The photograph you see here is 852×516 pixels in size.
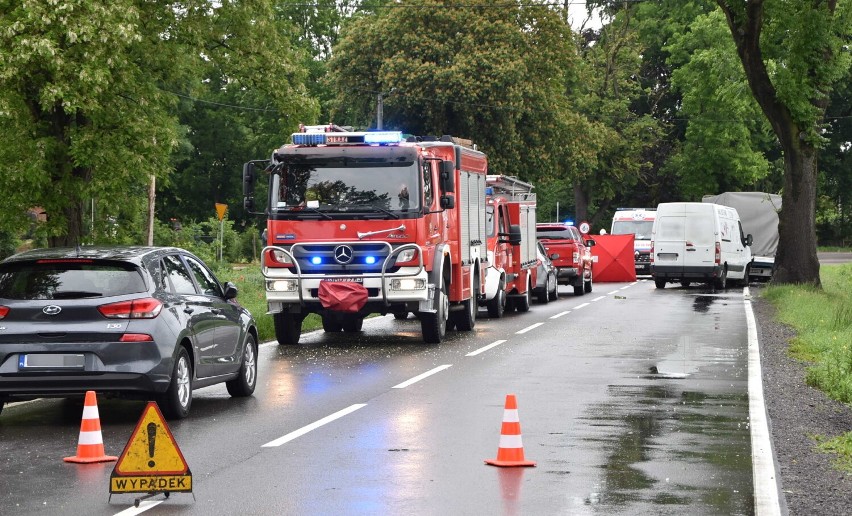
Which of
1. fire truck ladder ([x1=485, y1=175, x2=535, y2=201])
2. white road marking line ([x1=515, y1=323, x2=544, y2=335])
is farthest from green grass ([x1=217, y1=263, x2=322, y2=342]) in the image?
fire truck ladder ([x1=485, y1=175, x2=535, y2=201])

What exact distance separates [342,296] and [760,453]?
10517 millimetres

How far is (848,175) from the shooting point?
8744 centimetres

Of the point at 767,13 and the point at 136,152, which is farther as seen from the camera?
the point at 767,13

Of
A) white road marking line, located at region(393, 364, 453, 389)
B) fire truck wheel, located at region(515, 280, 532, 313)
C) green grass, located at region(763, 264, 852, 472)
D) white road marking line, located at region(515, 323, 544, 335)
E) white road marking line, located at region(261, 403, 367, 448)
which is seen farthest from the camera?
fire truck wheel, located at region(515, 280, 532, 313)

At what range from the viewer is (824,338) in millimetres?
20250

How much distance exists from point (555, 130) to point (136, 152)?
36.2m

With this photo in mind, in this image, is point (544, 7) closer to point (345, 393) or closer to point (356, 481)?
point (345, 393)

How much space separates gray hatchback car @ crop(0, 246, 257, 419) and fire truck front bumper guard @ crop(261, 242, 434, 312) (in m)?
7.65

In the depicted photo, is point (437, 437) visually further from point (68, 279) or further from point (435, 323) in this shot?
point (435, 323)

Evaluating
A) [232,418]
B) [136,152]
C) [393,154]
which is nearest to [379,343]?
[393,154]

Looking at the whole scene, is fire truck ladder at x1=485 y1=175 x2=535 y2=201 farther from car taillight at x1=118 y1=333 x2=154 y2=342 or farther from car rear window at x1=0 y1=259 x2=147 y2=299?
car taillight at x1=118 y1=333 x2=154 y2=342

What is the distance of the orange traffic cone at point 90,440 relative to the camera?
1021 cm

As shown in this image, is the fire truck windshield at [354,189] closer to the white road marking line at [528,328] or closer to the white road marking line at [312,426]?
the white road marking line at [528,328]

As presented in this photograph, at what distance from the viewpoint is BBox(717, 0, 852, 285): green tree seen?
33.9 m
